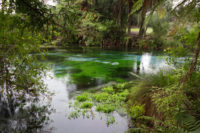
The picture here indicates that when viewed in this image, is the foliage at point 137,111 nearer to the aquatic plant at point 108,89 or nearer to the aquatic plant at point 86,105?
the aquatic plant at point 86,105

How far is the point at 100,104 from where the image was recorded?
472 cm

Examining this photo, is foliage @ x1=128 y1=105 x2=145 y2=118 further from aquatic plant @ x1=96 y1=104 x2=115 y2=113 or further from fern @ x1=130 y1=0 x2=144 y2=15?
fern @ x1=130 y1=0 x2=144 y2=15

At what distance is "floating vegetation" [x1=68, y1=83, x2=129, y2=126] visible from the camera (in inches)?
167

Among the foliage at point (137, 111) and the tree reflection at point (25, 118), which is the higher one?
the foliage at point (137, 111)

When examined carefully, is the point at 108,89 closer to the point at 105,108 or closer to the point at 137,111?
the point at 105,108

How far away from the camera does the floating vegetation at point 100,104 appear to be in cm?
425

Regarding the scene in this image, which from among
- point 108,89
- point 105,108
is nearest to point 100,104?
point 105,108

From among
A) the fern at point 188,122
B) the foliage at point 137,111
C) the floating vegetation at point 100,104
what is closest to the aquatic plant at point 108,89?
the floating vegetation at point 100,104

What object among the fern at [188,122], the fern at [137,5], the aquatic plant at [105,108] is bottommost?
the aquatic plant at [105,108]

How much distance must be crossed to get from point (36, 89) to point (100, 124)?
6.90 feet

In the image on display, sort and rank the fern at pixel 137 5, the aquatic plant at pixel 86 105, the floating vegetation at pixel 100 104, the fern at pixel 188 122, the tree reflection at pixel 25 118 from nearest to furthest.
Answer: the fern at pixel 188 122 → the tree reflection at pixel 25 118 → the floating vegetation at pixel 100 104 → the aquatic plant at pixel 86 105 → the fern at pixel 137 5

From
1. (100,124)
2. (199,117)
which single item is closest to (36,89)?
(100,124)

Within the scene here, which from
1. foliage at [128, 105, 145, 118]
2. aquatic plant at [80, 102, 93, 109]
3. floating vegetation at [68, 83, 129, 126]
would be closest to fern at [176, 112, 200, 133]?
foliage at [128, 105, 145, 118]

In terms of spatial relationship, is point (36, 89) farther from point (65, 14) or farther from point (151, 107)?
point (151, 107)
